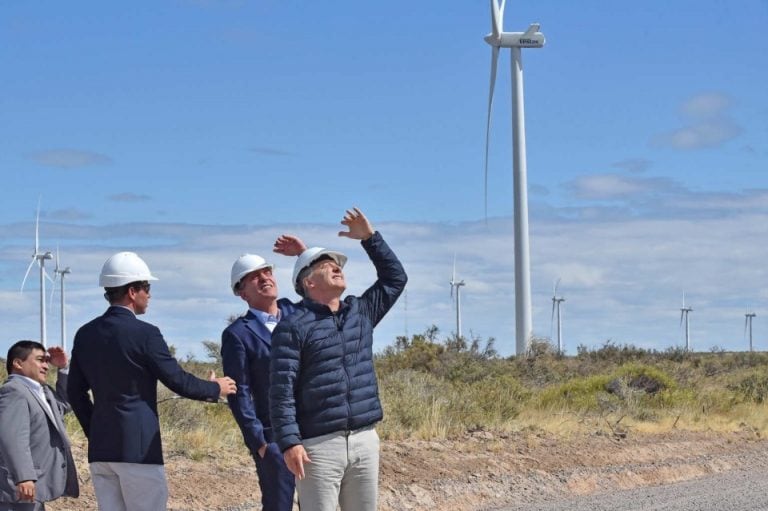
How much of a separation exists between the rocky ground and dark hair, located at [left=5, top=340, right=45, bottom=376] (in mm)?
4221

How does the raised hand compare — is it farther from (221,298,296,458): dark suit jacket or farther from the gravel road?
the gravel road

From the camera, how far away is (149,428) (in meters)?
6.24

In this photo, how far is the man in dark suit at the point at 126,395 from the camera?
20.3 feet

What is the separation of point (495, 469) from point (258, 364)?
24.8ft

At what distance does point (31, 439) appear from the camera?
21.7 feet

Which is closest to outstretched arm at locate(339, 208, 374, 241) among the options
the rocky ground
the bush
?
the rocky ground

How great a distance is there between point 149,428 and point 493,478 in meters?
7.91

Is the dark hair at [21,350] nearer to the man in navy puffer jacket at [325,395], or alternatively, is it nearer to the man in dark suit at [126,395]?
the man in dark suit at [126,395]

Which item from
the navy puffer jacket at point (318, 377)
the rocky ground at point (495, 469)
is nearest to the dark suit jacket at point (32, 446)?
the navy puffer jacket at point (318, 377)

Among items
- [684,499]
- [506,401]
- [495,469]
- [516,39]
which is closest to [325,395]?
[684,499]

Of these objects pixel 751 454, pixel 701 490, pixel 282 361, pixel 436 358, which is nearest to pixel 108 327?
pixel 282 361

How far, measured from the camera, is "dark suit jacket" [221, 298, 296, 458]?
22.3ft

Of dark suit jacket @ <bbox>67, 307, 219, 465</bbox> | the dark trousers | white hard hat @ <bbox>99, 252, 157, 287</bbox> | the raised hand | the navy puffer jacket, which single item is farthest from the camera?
the dark trousers

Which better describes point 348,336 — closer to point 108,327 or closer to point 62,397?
point 108,327
